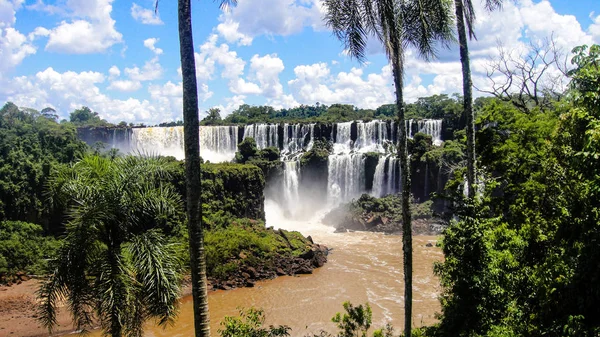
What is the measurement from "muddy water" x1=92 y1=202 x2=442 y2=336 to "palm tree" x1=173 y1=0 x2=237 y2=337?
1285 cm

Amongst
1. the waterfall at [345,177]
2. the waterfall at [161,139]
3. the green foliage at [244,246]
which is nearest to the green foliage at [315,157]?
the waterfall at [345,177]

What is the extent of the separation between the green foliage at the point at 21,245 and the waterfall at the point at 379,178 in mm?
29672

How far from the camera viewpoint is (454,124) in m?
50.6

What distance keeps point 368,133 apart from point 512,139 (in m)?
37.4

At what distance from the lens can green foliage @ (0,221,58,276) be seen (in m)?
24.9

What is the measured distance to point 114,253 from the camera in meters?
7.12

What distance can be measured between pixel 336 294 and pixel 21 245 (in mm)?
18800

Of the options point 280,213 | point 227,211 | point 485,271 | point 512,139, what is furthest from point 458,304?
point 280,213

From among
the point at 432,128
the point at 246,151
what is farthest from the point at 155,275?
the point at 432,128

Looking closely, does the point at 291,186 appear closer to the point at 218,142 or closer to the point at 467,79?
the point at 218,142

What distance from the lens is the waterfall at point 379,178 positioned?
1795 inches

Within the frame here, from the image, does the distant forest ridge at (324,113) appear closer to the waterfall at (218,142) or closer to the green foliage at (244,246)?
the waterfall at (218,142)

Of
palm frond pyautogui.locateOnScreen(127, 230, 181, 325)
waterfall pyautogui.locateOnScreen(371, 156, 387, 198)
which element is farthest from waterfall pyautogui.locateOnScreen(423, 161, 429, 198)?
palm frond pyautogui.locateOnScreen(127, 230, 181, 325)

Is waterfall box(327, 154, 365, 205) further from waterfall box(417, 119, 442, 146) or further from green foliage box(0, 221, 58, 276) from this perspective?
green foliage box(0, 221, 58, 276)
